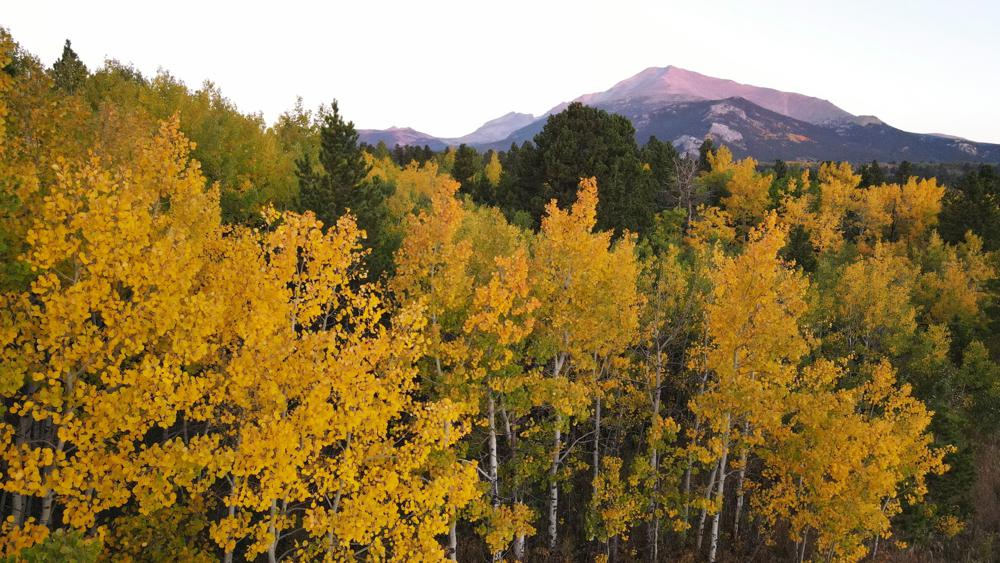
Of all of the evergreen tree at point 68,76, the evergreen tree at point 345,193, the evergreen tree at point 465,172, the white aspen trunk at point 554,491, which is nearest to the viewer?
the white aspen trunk at point 554,491

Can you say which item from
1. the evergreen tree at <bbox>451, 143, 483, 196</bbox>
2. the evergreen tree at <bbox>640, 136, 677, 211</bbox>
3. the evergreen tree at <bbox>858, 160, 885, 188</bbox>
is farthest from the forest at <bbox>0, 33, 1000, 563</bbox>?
the evergreen tree at <bbox>858, 160, 885, 188</bbox>

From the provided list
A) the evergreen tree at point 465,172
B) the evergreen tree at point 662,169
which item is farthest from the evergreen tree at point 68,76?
the evergreen tree at point 662,169

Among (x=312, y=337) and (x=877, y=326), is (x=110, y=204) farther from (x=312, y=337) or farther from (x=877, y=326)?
(x=877, y=326)

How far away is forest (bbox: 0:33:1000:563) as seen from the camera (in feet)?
31.6

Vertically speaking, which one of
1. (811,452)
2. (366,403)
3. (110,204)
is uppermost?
(110,204)

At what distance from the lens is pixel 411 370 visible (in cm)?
1278

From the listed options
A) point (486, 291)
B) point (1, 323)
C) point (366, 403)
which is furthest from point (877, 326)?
point (1, 323)

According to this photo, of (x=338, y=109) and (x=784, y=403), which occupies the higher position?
(x=338, y=109)

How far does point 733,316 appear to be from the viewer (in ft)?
61.2

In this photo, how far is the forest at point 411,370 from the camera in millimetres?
9617

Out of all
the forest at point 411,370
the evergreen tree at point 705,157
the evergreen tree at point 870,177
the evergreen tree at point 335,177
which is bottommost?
the forest at point 411,370

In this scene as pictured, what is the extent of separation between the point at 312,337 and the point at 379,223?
18.8 m

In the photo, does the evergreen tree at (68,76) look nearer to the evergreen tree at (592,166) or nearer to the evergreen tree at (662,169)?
the evergreen tree at (592,166)

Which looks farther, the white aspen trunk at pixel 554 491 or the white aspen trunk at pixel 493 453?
the white aspen trunk at pixel 554 491
